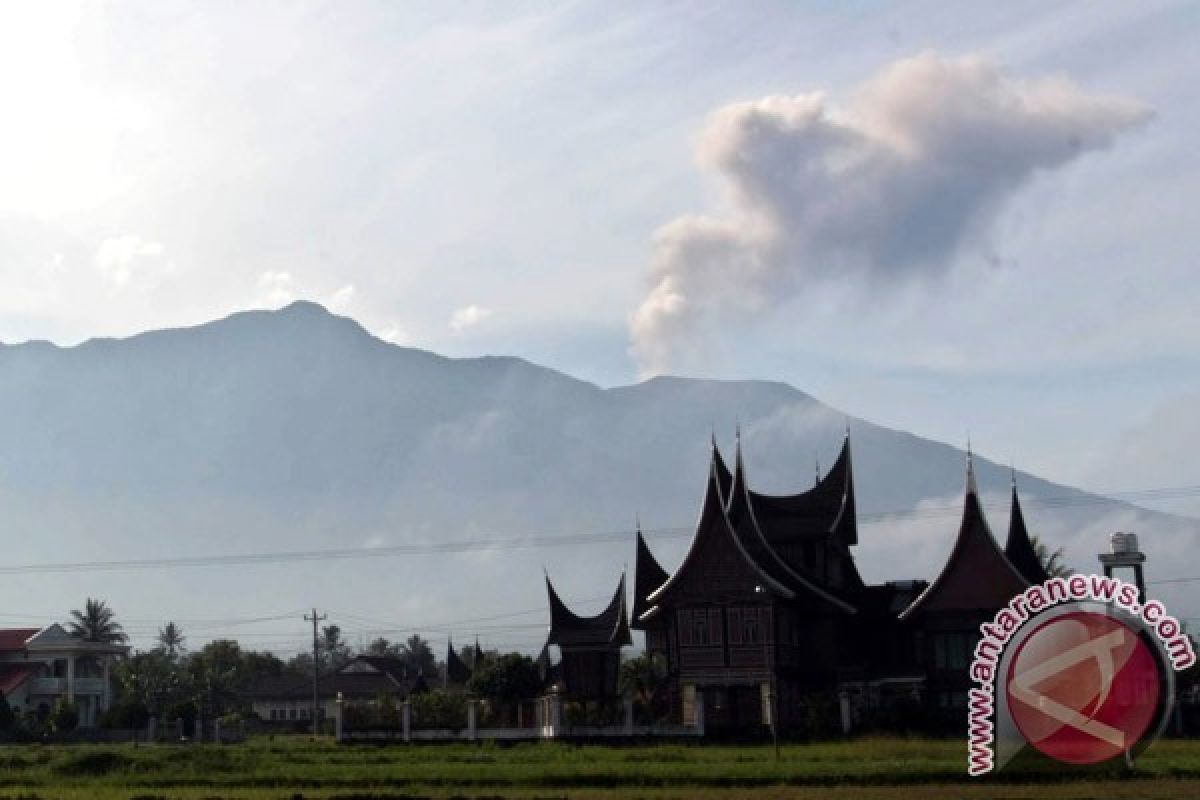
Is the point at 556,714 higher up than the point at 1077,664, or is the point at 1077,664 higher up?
the point at 1077,664

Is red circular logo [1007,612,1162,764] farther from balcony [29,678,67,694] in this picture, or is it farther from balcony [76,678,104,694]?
balcony [76,678,104,694]

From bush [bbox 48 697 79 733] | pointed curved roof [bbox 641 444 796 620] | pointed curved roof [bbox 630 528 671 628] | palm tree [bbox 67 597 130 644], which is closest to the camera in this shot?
pointed curved roof [bbox 641 444 796 620]

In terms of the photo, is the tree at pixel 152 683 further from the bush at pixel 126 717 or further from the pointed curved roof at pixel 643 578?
the pointed curved roof at pixel 643 578

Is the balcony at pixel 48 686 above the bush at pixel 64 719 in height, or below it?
above

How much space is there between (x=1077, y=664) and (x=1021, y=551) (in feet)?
127

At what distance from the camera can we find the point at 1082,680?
134 feet

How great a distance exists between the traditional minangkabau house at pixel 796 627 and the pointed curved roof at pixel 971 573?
0.04 m

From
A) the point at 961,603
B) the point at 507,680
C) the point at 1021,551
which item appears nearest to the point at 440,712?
the point at 507,680

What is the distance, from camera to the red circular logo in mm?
39688

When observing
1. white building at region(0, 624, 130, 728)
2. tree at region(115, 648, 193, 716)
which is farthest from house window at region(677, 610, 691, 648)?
tree at region(115, 648, 193, 716)

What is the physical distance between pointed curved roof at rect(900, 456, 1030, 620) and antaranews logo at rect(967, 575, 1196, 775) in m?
27.4

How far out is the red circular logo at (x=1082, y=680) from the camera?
39688mm

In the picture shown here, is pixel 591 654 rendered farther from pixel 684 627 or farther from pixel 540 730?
pixel 540 730

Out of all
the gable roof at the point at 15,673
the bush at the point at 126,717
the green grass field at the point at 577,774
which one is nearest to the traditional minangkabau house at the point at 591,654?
the green grass field at the point at 577,774
